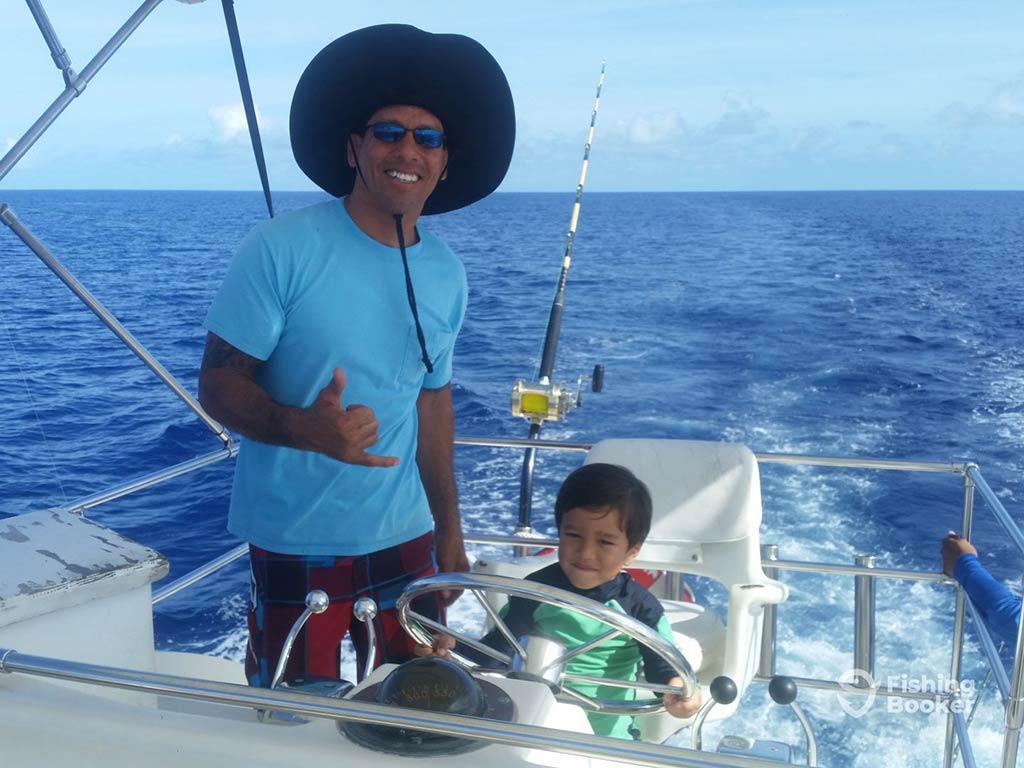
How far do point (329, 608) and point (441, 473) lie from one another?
360mm

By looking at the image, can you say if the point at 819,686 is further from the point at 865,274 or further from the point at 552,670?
the point at 865,274

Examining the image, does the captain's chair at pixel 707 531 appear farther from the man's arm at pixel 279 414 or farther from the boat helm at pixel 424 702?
the boat helm at pixel 424 702

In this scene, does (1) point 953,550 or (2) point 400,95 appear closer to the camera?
(2) point 400,95

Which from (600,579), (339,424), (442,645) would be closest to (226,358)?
(339,424)

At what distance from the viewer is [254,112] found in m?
1.77

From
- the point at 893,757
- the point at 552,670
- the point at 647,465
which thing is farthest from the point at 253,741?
the point at 893,757

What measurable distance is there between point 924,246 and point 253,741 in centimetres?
2703

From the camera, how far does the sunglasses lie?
5.25 ft

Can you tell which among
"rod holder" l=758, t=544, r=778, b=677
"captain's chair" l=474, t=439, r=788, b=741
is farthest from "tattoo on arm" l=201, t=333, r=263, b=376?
"rod holder" l=758, t=544, r=778, b=677

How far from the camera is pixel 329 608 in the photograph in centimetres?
170

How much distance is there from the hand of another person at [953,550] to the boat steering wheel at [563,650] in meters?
1.15

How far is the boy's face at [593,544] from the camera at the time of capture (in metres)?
1.82

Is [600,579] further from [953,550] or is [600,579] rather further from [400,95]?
[953,550]

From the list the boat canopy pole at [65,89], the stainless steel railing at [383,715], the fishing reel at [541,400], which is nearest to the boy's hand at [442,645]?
the stainless steel railing at [383,715]
